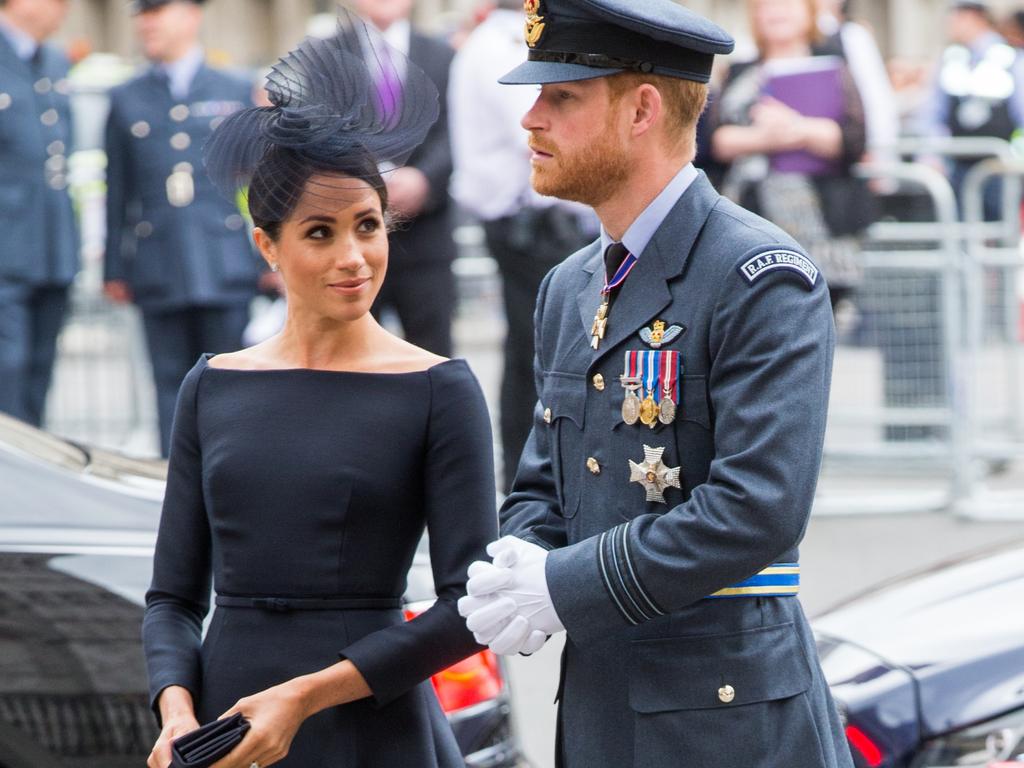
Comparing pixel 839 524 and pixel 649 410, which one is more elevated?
pixel 649 410

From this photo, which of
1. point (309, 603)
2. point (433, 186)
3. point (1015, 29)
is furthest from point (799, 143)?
point (1015, 29)

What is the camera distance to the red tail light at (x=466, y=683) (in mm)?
3400

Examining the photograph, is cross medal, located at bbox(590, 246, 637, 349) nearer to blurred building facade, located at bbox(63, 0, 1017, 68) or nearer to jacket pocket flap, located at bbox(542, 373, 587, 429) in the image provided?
jacket pocket flap, located at bbox(542, 373, 587, 429)

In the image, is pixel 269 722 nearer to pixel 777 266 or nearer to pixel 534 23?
pixel 777 266

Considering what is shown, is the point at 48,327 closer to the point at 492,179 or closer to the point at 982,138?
the point at 492,179

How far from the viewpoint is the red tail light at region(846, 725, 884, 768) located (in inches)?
131

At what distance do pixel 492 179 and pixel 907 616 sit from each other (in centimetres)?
375

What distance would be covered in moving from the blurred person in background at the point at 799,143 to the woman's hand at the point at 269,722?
5152 mm

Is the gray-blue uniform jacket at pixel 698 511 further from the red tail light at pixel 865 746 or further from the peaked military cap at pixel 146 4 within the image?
the peaked military cap at pixel 146 4

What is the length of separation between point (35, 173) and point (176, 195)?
73 cm

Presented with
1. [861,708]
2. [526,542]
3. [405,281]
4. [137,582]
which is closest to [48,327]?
[405,281]

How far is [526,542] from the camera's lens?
7.90ft

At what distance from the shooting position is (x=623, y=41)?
240 centimetres

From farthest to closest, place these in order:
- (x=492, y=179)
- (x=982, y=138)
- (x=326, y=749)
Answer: (x=982, y=138) < (x=492, y=179) < (x=326, y=749)
